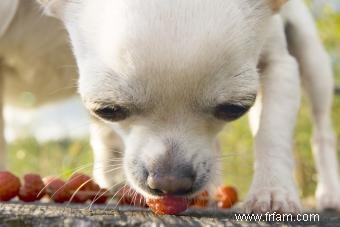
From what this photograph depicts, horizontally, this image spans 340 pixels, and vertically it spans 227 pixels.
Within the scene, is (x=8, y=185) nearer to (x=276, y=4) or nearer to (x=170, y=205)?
(x=170, y=205)

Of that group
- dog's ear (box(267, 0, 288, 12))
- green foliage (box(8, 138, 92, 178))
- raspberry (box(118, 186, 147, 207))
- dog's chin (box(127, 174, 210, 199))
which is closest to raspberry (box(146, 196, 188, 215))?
dog's chin (box(127, 174, 210, 199))

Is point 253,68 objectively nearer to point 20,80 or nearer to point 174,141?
point 174,141

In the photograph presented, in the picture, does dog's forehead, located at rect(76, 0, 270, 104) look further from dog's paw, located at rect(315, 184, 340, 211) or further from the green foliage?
the green foliage

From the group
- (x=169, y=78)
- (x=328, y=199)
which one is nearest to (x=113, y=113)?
(x=169, y=78)

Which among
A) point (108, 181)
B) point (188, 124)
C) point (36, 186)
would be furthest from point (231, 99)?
point (108, 181)

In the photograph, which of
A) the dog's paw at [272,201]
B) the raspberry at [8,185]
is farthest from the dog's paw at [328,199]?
the raspberry at [8,185]

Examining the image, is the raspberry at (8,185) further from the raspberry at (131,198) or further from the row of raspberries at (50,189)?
the raspberry at (131,198)
